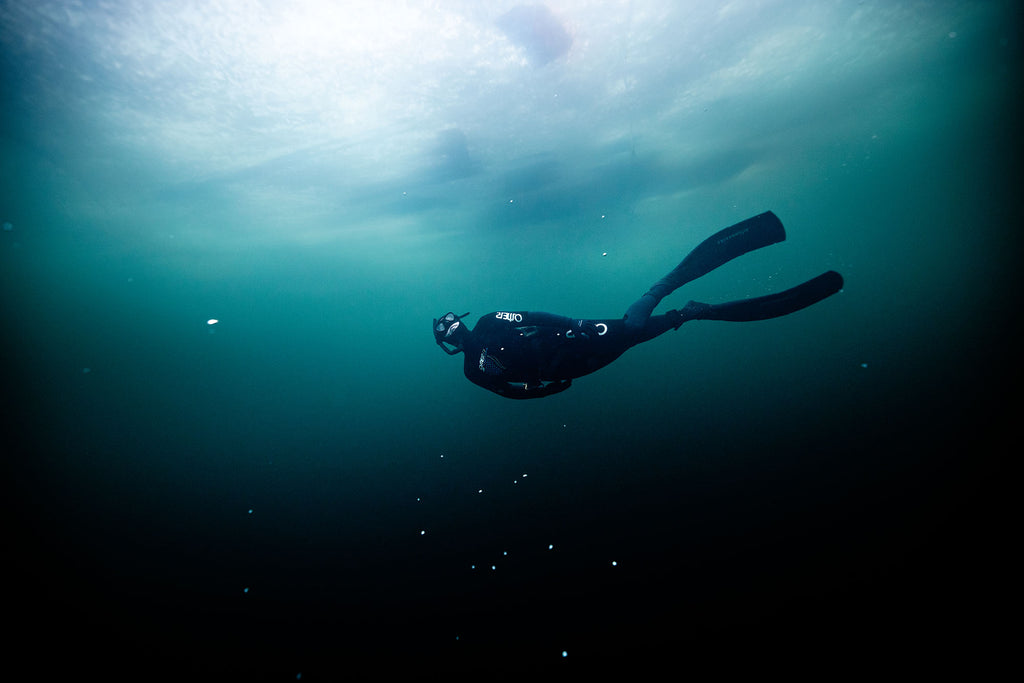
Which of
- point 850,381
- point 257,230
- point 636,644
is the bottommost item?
point 636,644

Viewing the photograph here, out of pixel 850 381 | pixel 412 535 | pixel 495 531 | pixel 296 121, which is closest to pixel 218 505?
pixel 412 535

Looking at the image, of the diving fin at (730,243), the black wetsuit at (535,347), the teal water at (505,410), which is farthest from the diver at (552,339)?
the teal water at (505,410)

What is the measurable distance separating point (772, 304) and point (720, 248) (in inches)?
54.9

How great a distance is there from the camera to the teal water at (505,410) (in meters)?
3.53

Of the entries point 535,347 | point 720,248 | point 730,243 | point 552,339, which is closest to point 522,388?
point 535,347

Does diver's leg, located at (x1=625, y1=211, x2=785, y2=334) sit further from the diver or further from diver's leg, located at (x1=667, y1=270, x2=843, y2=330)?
diver's leg, located at (x1=667, y1=270, x2=843, y2=330)

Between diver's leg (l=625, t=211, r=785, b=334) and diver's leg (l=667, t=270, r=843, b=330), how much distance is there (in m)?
0.56

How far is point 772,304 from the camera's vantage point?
175 inches

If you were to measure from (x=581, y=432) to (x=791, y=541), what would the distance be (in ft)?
17.9

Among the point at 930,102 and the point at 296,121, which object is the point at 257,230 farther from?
the point at 930,102

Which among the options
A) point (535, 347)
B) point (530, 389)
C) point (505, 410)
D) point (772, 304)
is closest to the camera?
point (772, 304)

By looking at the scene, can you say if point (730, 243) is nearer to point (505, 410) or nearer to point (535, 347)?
point (535, 347)

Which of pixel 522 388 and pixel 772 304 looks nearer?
pixel 772 304

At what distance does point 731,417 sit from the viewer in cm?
795
